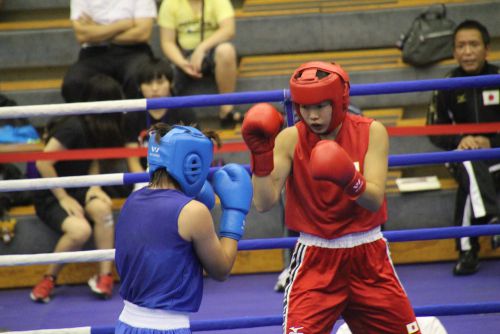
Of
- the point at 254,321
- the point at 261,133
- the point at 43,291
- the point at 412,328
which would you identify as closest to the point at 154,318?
the point at 261,133

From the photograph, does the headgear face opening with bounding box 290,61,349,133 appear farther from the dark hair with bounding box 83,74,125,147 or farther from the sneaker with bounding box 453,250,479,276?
the sneaker with bounding box 453,250,479,276

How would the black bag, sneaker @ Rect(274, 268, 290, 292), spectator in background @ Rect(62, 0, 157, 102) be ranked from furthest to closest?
the black bag
spectator in background @ Rect(62, 0, 157, 102)
sneaker @ Rect(274, 268, 290, 292)

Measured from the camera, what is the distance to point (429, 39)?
20.6 ft

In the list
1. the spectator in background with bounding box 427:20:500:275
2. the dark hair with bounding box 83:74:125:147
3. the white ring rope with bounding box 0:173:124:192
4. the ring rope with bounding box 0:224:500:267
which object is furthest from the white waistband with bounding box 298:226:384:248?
the dark hair with bounding box 83:74:125:147

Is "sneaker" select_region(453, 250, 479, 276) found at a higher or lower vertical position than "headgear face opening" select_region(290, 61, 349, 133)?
lower

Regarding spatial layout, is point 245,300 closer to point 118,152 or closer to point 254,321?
point 118,152

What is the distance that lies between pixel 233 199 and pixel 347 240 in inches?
18.9

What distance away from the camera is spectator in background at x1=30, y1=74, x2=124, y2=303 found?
5188mm

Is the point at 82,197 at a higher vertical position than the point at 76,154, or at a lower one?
lower

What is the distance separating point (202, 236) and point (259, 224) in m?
2.79

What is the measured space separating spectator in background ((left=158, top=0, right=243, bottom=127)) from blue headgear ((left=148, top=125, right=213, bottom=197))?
→ 10.3 feet

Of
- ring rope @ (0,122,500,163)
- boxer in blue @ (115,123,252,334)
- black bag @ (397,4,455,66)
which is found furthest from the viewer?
black bag @ (397,4,455,66)

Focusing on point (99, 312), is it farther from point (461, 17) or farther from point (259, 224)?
point (461, 17)

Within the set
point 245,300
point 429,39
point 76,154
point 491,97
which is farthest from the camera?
point 429,39
